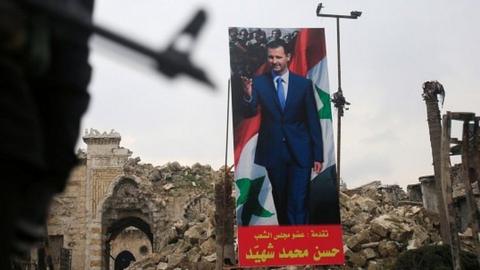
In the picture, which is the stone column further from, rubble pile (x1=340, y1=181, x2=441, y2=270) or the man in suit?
the man in suit

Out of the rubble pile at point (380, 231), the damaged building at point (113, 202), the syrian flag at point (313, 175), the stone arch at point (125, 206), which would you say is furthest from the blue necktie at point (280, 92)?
the stone arch at point (125, 206)

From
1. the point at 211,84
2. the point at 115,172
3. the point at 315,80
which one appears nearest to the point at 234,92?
the point at 315,80

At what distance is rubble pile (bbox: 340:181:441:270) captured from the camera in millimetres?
16250

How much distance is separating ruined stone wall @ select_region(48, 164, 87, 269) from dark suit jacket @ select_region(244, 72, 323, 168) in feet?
52.4

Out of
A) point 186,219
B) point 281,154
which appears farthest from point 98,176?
point 281,154

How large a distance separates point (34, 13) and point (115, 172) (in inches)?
1024

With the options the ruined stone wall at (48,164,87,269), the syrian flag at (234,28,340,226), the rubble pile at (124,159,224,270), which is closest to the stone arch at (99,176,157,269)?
the rubble pile at (124,159,224,270)

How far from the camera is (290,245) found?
1143 cm

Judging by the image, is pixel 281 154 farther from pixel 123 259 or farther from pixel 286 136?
pixel 123 259

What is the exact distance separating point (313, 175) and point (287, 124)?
1.12 metres

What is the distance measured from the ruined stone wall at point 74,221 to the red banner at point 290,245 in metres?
16.1

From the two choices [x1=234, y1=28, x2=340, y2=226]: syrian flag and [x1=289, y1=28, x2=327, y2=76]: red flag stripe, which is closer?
[x1=234, y1=28, x2=340, y2=226]: syrian flag

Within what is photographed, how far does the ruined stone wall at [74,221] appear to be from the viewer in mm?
26000

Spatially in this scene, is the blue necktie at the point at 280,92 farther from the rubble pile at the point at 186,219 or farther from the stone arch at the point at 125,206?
the stone arch at the point at 125,206
